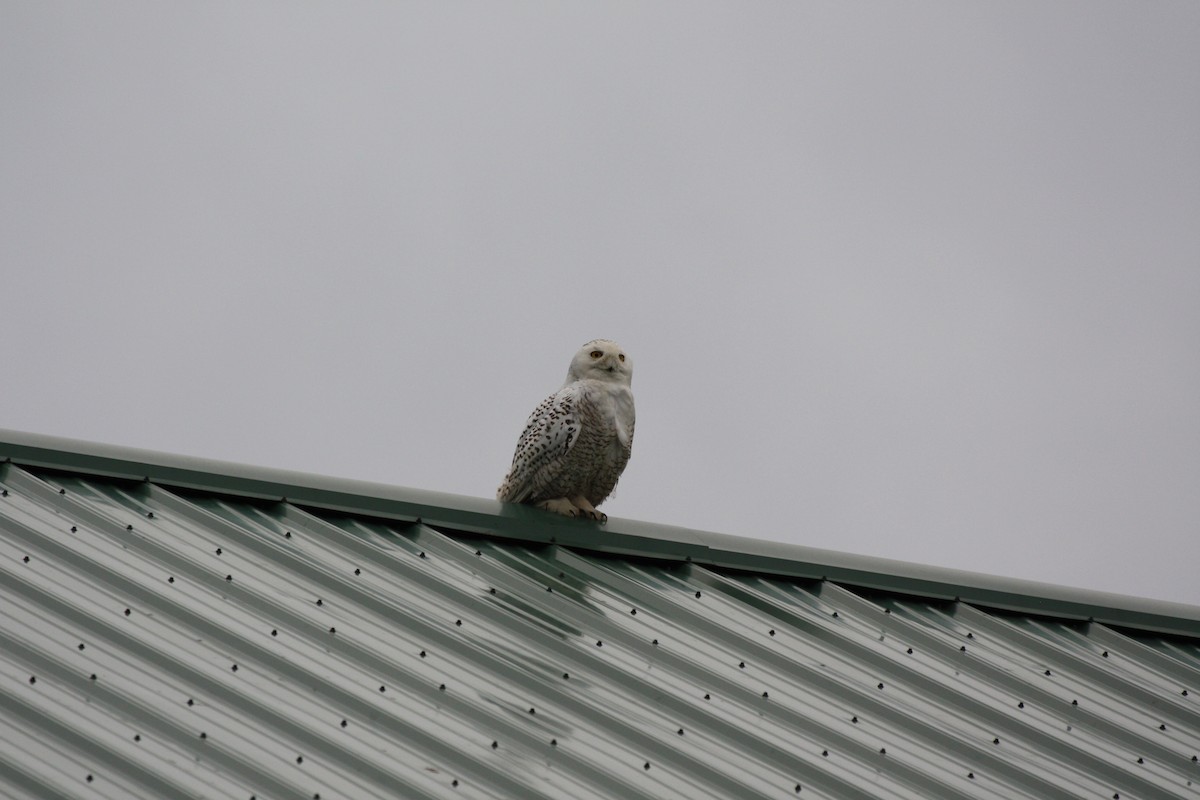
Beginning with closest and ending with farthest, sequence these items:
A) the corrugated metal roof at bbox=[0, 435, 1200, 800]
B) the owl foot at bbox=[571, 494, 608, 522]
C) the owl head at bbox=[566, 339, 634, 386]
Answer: the corrugated metal roof at bbox=[0, 435, 1200, 800], the owl foot at bbox=[571, 494, 608, 522], the owl head at bbox=[566, 339, 634, 386]

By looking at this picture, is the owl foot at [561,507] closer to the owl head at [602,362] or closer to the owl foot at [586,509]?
the owl foot at [586,509]

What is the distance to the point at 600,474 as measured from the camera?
714cm

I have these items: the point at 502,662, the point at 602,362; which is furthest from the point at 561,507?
the point at 502,662

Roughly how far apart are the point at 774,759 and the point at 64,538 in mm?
3044

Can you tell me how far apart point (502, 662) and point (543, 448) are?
1.80m

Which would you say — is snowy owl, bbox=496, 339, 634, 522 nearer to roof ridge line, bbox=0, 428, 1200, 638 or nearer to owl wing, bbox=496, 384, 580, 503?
owl wing, bbox=496, 384, 580, 503

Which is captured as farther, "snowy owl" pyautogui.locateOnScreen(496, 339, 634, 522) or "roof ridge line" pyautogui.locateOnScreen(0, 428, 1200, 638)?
"snowy owl" pyautogui.locateOnScreen(496, 339, 634, 522)

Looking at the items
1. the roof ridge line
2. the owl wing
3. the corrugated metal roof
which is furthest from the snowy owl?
the corrugated metal roof

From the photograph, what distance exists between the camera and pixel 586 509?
6.95m

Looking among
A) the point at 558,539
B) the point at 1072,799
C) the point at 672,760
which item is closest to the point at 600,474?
the point at 558,539

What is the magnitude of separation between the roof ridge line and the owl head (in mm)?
861

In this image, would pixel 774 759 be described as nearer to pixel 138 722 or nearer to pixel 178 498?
pixel 138 722

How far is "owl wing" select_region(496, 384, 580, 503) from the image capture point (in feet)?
22.9

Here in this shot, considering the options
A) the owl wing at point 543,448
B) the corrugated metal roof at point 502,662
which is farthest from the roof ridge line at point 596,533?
the owl wing at point 543,448
